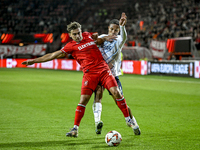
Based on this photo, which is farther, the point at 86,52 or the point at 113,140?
the point at 86,52

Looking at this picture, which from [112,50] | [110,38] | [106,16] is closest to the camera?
[110,38]

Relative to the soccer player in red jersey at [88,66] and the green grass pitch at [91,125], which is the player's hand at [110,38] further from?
the green grass pitch at [91,125]

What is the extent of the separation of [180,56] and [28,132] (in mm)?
20386

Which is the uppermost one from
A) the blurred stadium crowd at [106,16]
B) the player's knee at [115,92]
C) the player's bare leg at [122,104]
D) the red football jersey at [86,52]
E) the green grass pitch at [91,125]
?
the blurred stadium crowd at [106,16]

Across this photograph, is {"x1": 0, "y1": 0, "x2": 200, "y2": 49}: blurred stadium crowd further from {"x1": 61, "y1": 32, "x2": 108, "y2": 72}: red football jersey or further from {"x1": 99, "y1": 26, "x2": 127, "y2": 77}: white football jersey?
{"x1": 61, "y1": 32, "x2": 108, "y2": 72}: red football jersey

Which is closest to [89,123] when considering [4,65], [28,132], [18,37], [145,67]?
[28,132]

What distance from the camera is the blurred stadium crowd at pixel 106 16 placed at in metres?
27.4

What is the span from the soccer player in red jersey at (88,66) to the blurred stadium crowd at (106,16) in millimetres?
20488

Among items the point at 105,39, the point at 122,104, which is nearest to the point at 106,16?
the point at 105,39

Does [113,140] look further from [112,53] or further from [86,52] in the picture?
[112,53]

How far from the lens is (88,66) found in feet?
17.4

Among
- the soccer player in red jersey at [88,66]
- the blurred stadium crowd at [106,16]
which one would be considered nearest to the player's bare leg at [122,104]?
the soccer player in red jersey at [88,66]

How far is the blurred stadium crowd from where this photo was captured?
90.0ft

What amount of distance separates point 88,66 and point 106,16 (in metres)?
34.1
